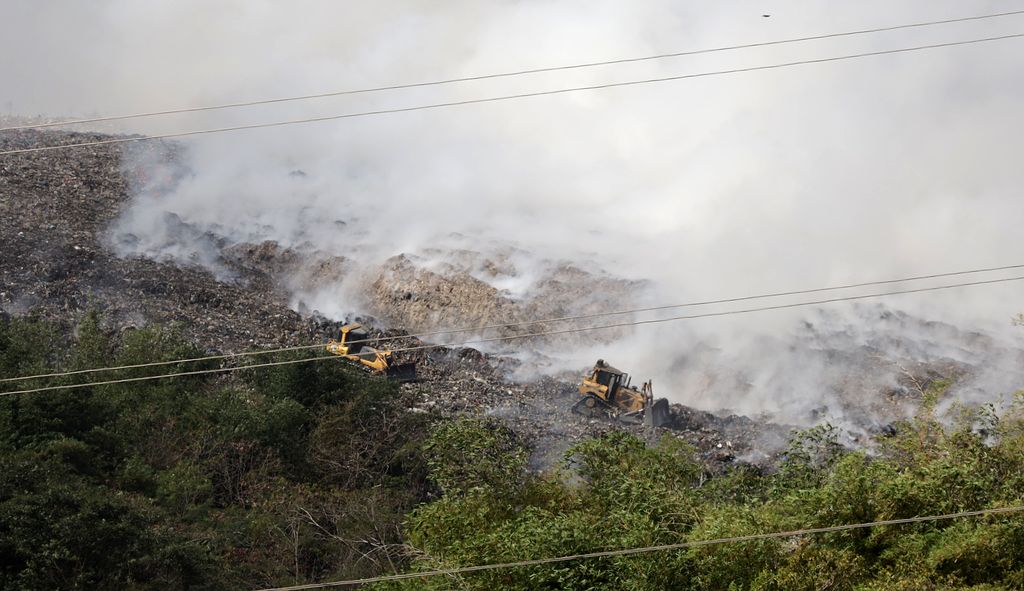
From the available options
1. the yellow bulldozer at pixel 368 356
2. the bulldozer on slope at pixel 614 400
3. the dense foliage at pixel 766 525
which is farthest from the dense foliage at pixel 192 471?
the bulldozer on slope at pixel 614 400

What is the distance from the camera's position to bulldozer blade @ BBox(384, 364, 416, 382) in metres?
27.0

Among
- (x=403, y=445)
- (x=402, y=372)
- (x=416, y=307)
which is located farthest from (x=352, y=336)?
(x=403, y=445)

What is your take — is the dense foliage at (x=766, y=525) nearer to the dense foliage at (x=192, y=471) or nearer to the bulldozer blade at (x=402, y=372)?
the dense foliage at (x=192, y=471)

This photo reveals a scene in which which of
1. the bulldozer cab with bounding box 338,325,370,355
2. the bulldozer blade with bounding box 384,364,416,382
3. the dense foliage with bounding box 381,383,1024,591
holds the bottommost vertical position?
the dense foliage with bounding box 381,383,1024,591

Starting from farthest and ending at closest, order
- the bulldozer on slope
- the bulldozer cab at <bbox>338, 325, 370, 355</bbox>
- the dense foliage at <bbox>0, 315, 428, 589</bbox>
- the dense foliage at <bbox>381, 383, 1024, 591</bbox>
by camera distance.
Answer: the bulldozer cab at <bbox>338, 325, 370, 355</bbox> → the bulldozer on slope → the dense foliage at <bbox>0, 315, 428, 589</bbox> → the dense foliage at <bbox>381, 383, 1024, 591</bbox>

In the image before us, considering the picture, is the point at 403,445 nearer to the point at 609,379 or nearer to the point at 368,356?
the point at 368,356

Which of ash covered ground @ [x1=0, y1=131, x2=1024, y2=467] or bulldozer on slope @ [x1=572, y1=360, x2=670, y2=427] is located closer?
bulldozer on slope @ [x1=572, y1=360, x2=670, y2=427]

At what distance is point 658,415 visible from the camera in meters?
25.1

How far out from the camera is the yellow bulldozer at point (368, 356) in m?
27.0

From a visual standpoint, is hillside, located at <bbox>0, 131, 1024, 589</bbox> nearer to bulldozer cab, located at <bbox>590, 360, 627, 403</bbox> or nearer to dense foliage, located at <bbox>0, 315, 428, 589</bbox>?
dense foliage, located at <bbox>0, 315, 428, 589</bbox>

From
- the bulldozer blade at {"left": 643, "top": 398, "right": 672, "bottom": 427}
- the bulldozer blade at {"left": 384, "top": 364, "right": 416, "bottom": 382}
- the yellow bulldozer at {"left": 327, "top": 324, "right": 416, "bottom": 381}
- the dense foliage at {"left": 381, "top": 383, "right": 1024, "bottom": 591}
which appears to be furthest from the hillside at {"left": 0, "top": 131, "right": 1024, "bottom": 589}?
the yellow bulldozer at {"left": 327, "top": 324, "right": 416, "bottom": 381}

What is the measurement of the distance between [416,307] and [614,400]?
A: 8.14m

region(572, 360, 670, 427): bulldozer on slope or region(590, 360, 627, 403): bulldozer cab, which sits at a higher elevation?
region(590, 360, 627, 403): bulldozer cab

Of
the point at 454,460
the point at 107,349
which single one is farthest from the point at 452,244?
the point at 454,460
